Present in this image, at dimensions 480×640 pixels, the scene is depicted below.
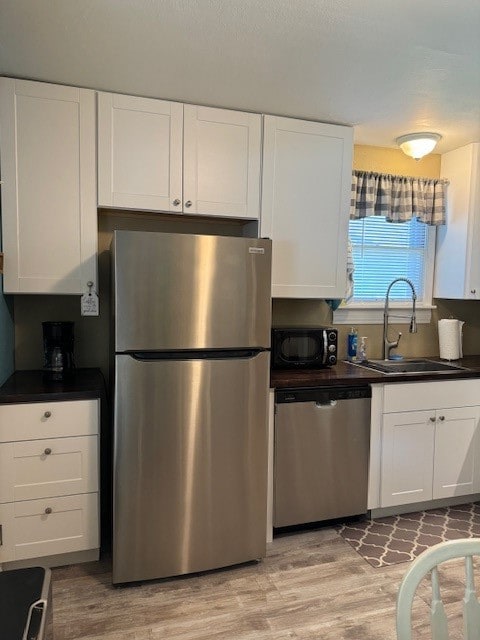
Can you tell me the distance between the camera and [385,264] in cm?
340

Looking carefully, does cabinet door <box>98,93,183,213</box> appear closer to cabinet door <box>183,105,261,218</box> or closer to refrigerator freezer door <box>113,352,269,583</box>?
cabinet door <box>183,105,261,218</box>

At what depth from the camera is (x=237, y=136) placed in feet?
8.39

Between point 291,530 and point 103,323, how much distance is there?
5.37ft

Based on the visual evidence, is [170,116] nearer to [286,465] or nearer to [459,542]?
[286,465]

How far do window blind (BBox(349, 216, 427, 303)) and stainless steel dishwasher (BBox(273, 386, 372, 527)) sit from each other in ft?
3.25

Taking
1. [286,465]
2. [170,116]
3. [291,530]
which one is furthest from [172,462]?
[170,116]

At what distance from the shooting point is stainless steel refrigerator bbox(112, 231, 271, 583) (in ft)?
6.61

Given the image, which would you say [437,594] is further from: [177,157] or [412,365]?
[412,365]

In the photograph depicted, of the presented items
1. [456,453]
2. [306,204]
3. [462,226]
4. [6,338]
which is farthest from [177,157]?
[456,453]

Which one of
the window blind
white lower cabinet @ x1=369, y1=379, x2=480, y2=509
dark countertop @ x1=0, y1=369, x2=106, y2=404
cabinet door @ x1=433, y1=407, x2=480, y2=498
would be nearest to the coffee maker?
dark countertop @ x1=0, y1=369, x2=106, y2=404

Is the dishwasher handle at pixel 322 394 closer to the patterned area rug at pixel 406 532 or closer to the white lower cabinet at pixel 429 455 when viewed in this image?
the white lower cabinet at pixel 429 455

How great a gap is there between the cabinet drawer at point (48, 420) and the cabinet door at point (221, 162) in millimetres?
1181

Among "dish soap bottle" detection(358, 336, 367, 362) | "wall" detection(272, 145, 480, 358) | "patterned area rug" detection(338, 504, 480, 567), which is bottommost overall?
"patterned area rug" detection(338, 504, 480, 567)

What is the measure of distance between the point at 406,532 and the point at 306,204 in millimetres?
2015
